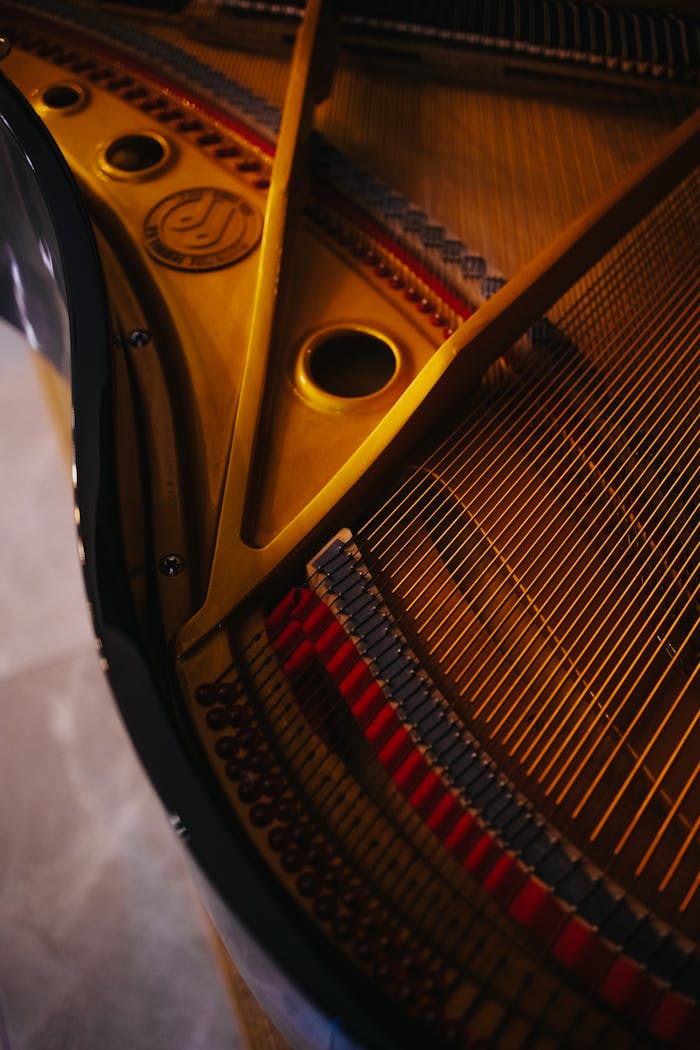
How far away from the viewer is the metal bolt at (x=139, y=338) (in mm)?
1830

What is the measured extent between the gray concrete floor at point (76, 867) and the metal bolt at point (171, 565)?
921 mm

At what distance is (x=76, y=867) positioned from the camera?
8.42 feet

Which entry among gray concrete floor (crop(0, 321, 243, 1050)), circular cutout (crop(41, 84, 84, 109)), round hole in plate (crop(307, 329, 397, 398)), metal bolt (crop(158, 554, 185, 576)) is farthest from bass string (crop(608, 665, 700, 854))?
circular cutout (crop(41, 84, 84, 109))

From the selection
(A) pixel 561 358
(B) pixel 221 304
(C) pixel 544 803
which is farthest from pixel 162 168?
(C) pixel 544 803

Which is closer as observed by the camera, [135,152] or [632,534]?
[632,534]

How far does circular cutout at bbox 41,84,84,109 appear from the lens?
2344 mm

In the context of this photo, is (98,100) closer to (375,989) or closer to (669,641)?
(669,641)

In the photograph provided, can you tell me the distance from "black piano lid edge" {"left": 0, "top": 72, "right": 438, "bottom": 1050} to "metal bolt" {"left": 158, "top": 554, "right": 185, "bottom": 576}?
0.13 metres

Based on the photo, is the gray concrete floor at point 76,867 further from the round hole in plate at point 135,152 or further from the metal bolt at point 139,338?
the round hole in plate at point 135,152

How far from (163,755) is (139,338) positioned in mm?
934

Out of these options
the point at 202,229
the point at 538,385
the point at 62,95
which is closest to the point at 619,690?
the point at 538,385

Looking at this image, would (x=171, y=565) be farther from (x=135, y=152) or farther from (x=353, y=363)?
(x=135, y=152)

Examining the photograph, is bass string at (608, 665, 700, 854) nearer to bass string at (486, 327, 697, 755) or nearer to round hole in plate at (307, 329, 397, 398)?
bass string at (486, 327, 697, 755)

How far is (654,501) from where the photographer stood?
66.5 inches
